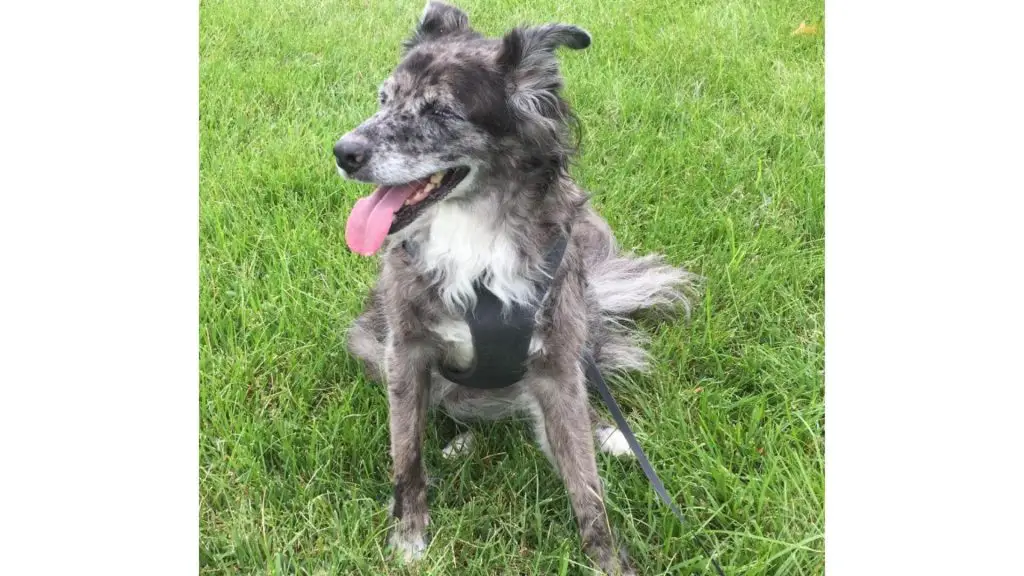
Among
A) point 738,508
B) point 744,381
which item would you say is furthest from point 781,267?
point 738,508

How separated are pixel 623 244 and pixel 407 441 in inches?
67.6

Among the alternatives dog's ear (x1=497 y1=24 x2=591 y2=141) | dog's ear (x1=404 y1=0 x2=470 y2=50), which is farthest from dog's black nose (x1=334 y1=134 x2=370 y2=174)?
dog's ear (x1=404 y1=0 x2=470 y2=50)

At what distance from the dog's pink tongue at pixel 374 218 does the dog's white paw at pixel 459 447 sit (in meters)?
0.90

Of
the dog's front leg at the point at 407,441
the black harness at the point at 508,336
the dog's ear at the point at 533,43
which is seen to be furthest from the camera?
the dog's front leg at the point at 407,441

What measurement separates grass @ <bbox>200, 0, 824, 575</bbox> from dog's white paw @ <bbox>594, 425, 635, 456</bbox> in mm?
56

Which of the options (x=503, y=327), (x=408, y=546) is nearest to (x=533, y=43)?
(x=503, y=327)

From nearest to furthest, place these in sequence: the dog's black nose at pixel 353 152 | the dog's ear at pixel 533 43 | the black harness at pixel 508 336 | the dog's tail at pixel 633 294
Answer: the dog's black nose at pixel 353 152 → the dog's ear at pixel 533 43 → the black harness at pixel 508 336 → the dog's tail at pixel 633 294

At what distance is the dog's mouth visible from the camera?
6.08 ft

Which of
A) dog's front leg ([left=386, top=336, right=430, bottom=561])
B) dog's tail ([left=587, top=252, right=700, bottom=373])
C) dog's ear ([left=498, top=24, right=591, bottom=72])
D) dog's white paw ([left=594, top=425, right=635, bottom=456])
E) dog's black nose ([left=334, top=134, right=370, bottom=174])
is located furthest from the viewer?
dog's tail ([left=587, top=252, right=700, bottom=373])

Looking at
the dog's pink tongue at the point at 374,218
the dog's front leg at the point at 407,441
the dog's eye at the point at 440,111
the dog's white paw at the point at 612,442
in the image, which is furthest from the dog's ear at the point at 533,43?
the dog's white paw at the point at 612,442

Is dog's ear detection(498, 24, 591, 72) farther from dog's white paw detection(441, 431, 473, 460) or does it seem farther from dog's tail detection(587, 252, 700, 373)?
dog's white paw detection(441, 431, 473, 460)

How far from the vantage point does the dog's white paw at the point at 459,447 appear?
246cm

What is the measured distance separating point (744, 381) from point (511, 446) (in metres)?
0.94

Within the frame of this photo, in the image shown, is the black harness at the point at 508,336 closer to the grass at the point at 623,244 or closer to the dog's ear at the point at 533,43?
the grass at the point at 623,244
